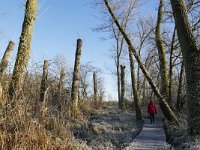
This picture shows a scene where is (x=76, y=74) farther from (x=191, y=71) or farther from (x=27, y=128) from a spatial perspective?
(x=27, y=128)

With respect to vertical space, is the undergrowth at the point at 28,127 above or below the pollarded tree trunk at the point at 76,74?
below

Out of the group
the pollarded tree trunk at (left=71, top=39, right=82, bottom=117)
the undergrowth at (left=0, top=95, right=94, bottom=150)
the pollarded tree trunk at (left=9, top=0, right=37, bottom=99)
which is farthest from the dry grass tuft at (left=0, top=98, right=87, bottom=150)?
the pollarded tree trunk at (left=71, top=39, right=82, bottom=117)

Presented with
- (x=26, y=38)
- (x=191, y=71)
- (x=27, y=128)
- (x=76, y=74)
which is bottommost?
(x=27, y=128)

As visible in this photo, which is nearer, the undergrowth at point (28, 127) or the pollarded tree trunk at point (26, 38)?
the undergrowth at point (28, 127)

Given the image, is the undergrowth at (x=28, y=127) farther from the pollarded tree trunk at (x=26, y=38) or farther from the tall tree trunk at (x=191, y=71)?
the tall tree trunk at (x=191, y=71)

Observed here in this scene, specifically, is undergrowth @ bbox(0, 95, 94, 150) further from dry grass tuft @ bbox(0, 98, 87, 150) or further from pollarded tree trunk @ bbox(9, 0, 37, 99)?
pollarded tree trunk @ bbox(9, 0, 37, 99)

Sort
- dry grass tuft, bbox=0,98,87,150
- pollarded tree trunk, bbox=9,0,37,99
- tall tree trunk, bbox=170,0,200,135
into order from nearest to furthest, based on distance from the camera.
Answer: dry grass tuft, bbox=0,98,87,150 < pollarded tree trunk, bbox=9,0,37,99 < tall tree trunk, bbox=170,0,200,135

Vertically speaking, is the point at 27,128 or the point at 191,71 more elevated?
the point at 191,71

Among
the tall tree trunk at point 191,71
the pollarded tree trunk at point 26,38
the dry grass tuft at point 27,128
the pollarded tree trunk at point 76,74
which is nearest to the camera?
the dry grass tuft at point 27,128

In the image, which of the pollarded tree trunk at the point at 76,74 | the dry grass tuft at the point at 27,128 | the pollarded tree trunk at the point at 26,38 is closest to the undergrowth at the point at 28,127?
the dry grass tuft at the point at 27,128

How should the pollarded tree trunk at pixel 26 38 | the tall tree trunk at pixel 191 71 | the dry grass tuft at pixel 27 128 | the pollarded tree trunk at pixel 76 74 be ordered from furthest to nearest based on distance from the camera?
the pollarded tree trunk at pixel 76 74
the tall tree trunk at pixel 191 71
the pollarded tree trunk at pixel 26 38
the dry grass tuft at pixel 27 128

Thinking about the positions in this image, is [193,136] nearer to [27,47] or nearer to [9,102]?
[27,47]

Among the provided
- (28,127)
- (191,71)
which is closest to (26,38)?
(191,71)

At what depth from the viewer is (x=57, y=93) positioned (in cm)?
952
